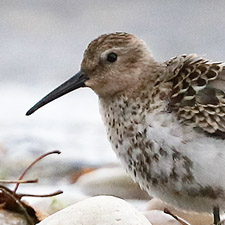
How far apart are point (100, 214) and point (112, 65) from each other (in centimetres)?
46

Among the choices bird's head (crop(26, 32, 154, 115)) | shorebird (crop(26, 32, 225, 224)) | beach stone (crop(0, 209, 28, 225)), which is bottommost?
beach stone (crop(0, 209, 28, 225))

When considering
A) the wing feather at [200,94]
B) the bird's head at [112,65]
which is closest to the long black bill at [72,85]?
the bird's head at [112,65]

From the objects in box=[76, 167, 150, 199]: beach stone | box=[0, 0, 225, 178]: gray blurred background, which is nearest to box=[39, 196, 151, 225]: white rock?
box=[76, 167, 150, 199]: beach stone

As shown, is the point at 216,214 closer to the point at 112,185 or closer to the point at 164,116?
the point at 164,116

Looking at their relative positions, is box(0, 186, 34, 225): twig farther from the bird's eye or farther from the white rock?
the bird's eye

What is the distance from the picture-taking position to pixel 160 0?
5.21 m

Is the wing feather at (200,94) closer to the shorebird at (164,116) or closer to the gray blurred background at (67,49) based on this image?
the shorebird at (164,116)

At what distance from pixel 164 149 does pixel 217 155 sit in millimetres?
124

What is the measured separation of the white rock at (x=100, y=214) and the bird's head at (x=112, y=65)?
37 centimetres

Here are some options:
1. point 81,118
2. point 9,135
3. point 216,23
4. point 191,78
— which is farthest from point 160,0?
point 191,78

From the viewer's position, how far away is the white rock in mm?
1522

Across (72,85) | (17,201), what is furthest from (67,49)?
(17,201)

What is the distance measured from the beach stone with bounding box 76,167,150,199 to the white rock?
41.7 inches

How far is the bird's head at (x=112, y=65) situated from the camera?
1828 millimetres
